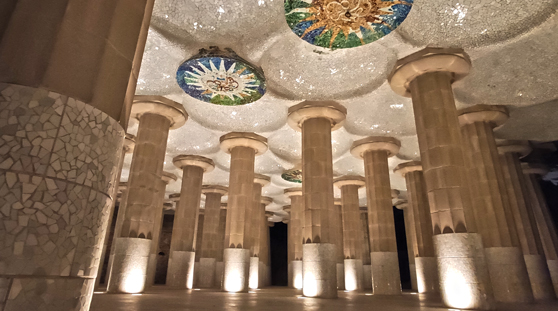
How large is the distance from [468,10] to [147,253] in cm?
969

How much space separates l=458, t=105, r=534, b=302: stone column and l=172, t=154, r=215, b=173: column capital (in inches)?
413

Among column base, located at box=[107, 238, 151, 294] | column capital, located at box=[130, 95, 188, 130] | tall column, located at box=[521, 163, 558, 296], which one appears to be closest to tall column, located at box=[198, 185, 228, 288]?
column base, located at box=[107, 238, 151, 294]

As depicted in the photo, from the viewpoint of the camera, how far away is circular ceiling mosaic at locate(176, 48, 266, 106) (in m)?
8.44

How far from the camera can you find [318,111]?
416 inches

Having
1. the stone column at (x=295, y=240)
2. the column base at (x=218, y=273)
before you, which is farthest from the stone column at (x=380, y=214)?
the column base at (x=218, y=273)

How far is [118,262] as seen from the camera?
8812 millimetres

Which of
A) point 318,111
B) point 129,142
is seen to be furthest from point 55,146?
point 129,142

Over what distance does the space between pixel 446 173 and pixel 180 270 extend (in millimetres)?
11371

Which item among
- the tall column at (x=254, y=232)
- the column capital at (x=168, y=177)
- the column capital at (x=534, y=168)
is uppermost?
Answer: the column capital at (x=168, y=177)

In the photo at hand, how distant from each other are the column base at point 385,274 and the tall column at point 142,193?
24.3 ft

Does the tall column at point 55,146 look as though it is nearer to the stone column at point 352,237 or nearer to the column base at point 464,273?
the column base at point 464,273

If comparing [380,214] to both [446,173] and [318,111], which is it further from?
[446,173]

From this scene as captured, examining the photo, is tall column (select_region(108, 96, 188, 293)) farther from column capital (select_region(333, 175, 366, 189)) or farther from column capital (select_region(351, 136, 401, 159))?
column capital (select_region(333, 175, 366, 189))

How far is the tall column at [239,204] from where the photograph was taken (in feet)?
38.5
